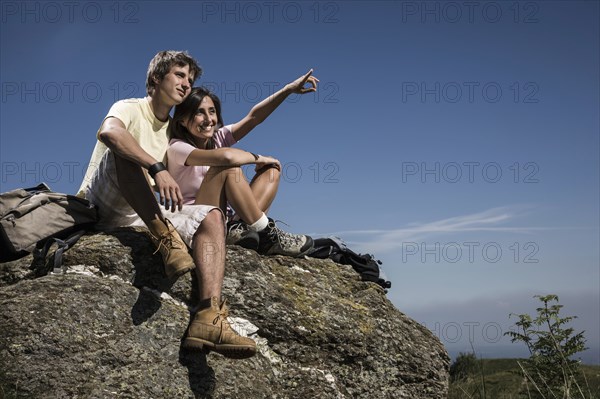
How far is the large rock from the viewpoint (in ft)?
15.0

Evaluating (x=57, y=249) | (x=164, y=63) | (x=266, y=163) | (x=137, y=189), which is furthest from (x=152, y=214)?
(x=164, y=63)

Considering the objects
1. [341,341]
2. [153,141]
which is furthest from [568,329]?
[153,141]

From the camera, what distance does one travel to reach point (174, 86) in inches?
249

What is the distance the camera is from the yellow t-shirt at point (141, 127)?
600cm

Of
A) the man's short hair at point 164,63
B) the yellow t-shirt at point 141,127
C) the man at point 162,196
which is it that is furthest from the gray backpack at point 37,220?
the man's short hair at point 164,63

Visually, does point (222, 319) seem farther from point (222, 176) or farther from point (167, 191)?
point (222, 176)

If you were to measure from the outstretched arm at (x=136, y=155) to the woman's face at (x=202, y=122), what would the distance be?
2.88 feet

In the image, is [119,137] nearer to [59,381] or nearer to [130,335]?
[130,335]

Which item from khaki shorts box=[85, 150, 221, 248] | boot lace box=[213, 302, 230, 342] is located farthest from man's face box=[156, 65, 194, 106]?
boot lace box=[213, 302, 230, 342]

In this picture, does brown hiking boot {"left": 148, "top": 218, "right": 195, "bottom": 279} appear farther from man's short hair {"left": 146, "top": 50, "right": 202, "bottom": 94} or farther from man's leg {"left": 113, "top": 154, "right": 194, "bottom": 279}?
man's short hair {"left": 146, "top": 50, "right": 202, "bottom": 94}

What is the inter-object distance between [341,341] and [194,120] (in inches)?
108

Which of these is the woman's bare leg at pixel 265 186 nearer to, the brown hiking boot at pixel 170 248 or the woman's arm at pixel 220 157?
the woman's arm at pixel 220 157

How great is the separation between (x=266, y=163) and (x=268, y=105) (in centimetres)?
97

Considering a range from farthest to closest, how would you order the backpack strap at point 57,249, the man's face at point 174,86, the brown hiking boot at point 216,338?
the man's face at point 174,86, the backpack strap at point 57,249, the brown hiking boot at point 216,338
